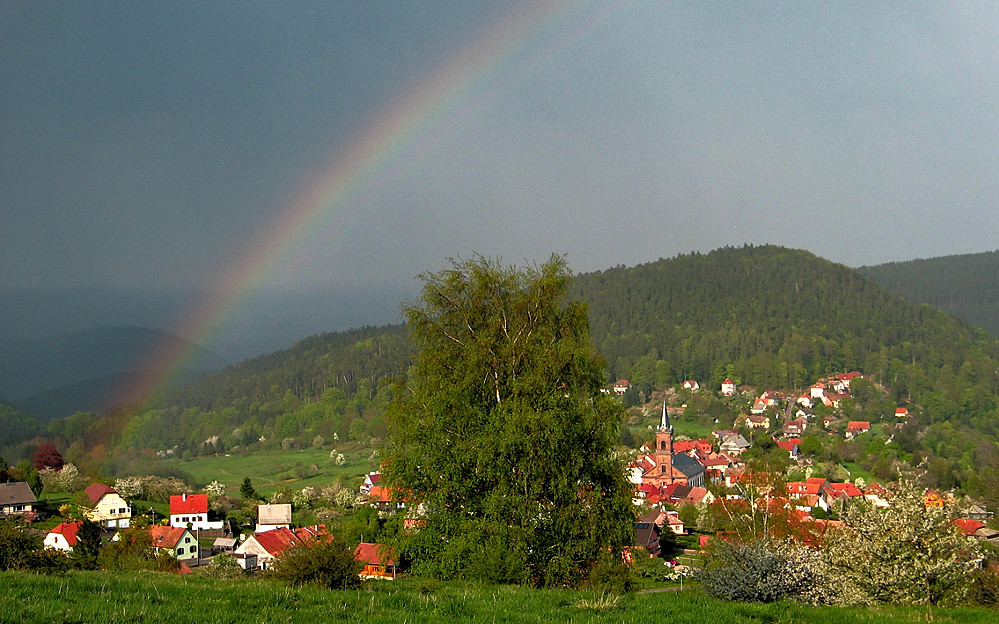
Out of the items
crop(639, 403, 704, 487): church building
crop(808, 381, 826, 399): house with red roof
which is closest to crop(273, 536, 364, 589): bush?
crop(639, 403, 704, 487): church building

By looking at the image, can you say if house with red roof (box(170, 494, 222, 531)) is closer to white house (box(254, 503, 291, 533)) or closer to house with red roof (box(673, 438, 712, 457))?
white house (box(254, 503, 291, 533))

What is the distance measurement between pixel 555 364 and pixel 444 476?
304 centimetres

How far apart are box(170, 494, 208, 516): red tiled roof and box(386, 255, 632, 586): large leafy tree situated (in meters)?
48.7

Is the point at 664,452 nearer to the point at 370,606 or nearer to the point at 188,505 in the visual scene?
the point at 188,505

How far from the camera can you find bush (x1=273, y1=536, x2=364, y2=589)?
38.5 ft

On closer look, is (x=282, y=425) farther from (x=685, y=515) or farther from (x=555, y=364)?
(x=555, y=364)

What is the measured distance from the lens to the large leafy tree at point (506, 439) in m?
14.6

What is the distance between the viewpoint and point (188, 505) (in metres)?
59.4

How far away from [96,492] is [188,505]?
7.87 meters

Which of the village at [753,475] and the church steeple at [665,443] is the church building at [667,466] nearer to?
the church steeple at [665,443]

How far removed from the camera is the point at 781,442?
121 m

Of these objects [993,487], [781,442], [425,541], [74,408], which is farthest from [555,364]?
[74,408]

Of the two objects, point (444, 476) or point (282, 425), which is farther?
point (282, 425)

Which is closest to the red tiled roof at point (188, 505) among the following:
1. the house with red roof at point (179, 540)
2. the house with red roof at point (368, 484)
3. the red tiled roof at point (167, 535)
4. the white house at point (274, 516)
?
the white house at point (274, 516)
